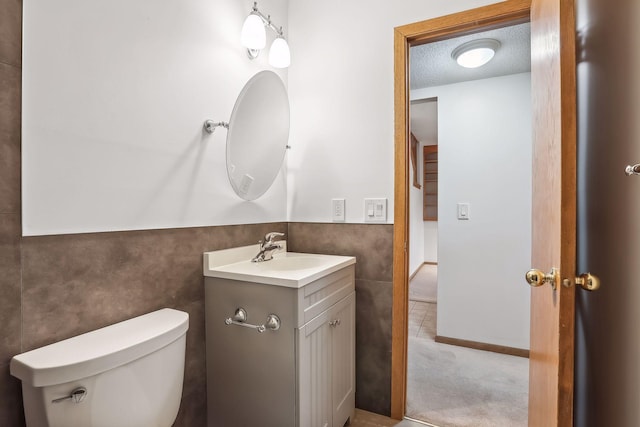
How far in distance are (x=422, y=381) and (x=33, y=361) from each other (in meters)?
1.98

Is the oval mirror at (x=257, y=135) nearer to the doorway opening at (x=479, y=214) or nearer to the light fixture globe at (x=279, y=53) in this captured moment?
the light fixture globe at (x=279, y=53)

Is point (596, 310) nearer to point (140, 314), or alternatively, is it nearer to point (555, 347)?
point (555, 347)

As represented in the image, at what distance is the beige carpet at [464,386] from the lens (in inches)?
66.7

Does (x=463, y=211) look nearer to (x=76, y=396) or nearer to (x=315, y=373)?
(x=315, y=373)

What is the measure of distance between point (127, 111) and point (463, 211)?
7.82 ft

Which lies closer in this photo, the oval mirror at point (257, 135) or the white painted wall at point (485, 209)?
the oval mirror at point (257, 135)

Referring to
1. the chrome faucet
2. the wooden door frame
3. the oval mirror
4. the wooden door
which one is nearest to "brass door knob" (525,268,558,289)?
the wooden door

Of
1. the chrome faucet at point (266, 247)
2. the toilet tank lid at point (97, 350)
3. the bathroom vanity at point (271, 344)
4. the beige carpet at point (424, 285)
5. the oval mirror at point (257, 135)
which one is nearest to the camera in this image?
the toilet tank lid at point (97, 350)

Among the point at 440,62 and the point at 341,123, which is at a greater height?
the point at 440,62

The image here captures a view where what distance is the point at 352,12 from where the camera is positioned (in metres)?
1.75

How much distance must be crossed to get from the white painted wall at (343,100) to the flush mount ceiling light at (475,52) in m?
0.60

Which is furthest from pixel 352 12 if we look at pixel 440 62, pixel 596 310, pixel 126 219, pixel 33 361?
pixel 33 361

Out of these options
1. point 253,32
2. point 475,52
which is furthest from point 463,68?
point 253,32

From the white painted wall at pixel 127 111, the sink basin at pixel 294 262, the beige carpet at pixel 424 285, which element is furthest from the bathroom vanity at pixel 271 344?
the beige carpet at pixel 424 285
